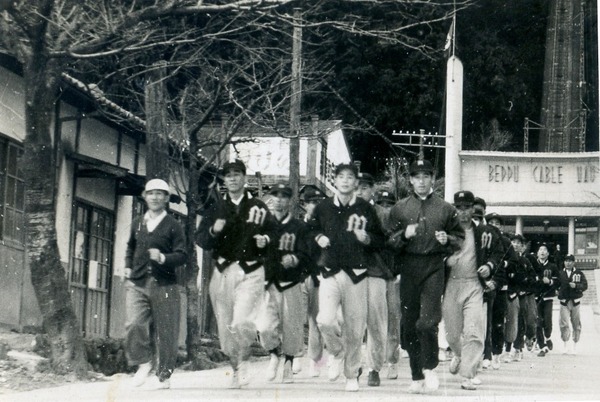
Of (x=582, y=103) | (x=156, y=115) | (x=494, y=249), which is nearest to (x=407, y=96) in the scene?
(x=582, y=103)

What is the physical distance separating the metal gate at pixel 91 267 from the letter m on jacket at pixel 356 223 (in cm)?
721

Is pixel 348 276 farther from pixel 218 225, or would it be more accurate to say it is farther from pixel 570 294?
pixel 570 294

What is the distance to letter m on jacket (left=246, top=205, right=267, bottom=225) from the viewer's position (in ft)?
28.2

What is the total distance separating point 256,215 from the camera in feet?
28.3

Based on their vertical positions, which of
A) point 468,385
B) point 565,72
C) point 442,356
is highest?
point 565,72

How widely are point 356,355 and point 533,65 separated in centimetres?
1935

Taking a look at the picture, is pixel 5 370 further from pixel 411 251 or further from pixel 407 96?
pixel 407 96

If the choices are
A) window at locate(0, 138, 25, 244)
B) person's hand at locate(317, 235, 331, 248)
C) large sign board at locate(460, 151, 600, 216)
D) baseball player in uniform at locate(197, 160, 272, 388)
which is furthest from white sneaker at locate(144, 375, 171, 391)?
large sign board at locate(460, 151, 600, 216)

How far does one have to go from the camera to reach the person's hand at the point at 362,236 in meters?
8.45

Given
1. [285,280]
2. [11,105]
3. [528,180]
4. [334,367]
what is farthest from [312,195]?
[528,180]

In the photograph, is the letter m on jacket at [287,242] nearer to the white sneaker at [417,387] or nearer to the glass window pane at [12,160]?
the white sneaker at [417,387]

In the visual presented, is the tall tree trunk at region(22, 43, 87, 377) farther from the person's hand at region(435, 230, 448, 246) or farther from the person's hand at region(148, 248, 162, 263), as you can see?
the person's hand at region(435, 230, 448, 246)

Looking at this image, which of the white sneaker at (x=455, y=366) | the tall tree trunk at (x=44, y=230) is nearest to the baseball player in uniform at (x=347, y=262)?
the white sneaker at (x=455, y=366)

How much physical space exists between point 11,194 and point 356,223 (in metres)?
5.70
